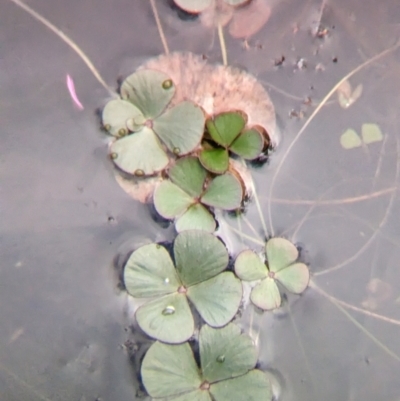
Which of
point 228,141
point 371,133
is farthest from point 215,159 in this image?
point 371,133

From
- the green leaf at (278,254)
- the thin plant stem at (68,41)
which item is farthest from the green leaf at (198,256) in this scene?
the thin plant stem at (68,41)

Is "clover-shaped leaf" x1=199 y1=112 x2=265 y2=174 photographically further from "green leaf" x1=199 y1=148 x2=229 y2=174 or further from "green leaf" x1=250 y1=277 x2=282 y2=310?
"green leaf" x1=250 y1=277 x2=282 y2=310

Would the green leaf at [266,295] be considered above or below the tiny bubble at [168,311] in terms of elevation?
below

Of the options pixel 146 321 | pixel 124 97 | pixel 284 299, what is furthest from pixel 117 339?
pixel 124 97

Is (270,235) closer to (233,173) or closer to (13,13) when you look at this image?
(233,173)

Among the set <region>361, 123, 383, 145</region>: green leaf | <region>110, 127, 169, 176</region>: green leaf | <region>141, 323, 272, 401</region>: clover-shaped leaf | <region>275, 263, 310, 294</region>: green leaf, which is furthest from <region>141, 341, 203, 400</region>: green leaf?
<region>361, 123, 383, 145</region>: green leaf

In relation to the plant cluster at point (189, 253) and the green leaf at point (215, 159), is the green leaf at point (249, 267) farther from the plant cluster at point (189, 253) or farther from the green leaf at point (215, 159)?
the green leaf at point (215, 159)
